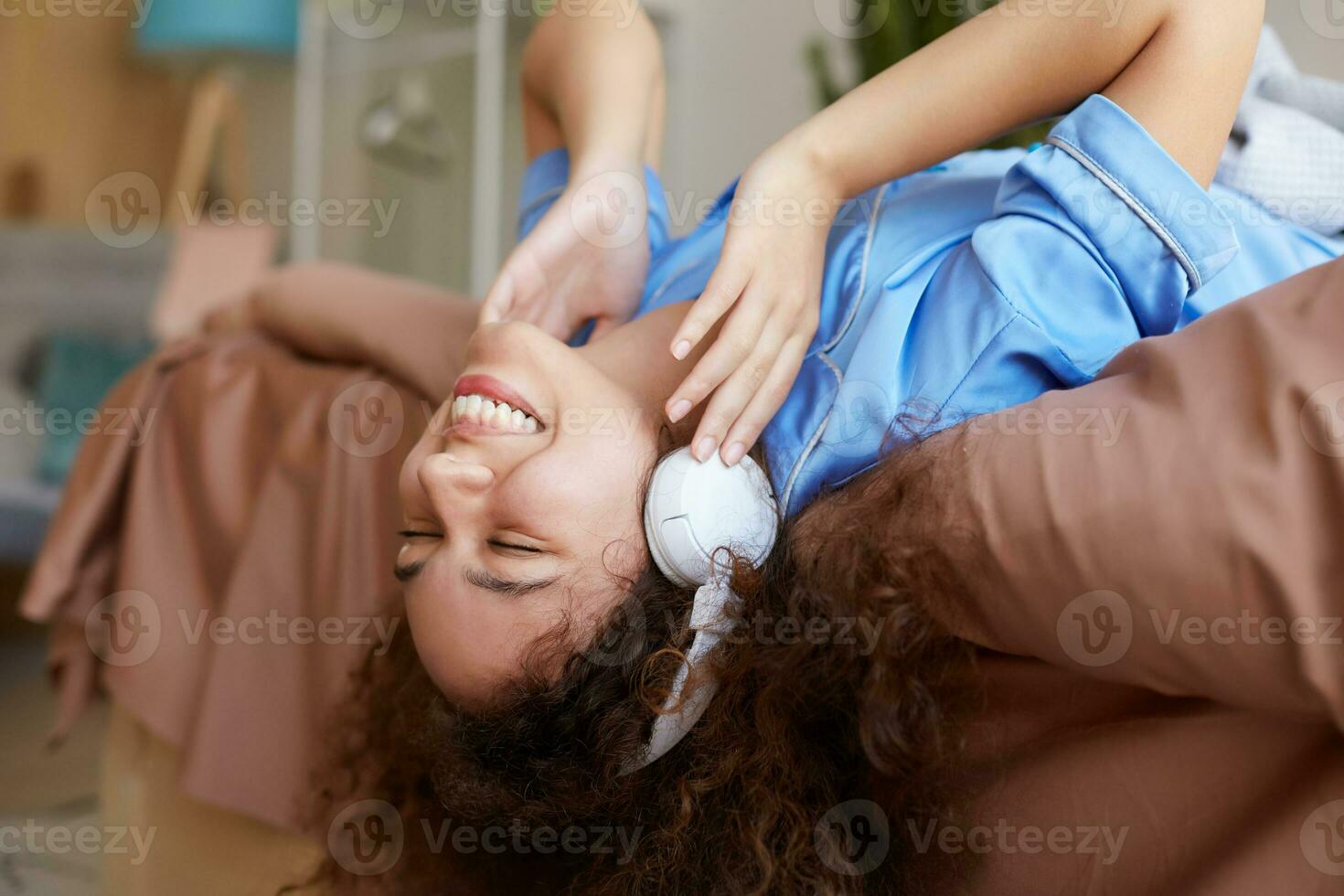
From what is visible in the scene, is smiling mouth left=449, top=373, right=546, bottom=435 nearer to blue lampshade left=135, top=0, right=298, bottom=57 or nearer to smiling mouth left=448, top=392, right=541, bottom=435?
smiling mouth left=448, top=392, right=541, bottom=435

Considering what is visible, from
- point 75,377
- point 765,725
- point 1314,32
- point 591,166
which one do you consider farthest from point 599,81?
point 1314,32

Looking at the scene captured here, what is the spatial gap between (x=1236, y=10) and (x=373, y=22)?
9.80 feet

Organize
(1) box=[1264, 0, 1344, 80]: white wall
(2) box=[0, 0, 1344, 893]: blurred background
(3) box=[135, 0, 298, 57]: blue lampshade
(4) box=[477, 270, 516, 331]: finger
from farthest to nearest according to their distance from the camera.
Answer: (3) box=[135, 0, 298, 57]: blue lampshade < (2) box=[0, 0, 1344, 893]: blurred background < (1) box=[1264, 0, 1344, 80]: white wall < (4) box=[477, 270, 516, 331]: finger

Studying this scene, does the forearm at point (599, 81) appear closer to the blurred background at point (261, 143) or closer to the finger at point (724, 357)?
the finger at point (724, 357)

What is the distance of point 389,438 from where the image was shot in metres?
1.23

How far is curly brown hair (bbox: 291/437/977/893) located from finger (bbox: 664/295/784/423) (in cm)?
12

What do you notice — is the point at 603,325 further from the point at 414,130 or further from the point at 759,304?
the point at 414,130

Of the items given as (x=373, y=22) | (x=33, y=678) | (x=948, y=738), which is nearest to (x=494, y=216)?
(x=373, y=22)

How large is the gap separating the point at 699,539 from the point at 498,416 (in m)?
0.20

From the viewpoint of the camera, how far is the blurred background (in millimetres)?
2627

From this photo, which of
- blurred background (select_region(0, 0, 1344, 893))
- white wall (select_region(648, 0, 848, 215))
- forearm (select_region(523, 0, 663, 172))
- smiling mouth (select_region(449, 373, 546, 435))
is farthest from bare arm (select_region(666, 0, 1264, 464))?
white wall (select_region(648, 0, 848, 215))

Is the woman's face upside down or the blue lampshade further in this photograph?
the blue lampshade

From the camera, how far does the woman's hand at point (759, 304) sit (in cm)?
85

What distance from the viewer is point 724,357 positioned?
86cm
